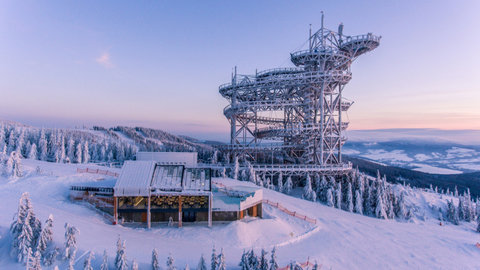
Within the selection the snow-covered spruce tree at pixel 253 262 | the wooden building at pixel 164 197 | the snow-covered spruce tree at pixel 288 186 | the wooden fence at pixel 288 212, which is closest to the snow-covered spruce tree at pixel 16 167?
the wooden building at pixel 164 197

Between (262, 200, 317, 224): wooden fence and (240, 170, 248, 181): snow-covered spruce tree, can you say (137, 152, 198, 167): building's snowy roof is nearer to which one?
(240, 170, 248, 181): snow-covered spruce tree

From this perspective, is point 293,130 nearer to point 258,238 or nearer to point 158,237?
point 258,238

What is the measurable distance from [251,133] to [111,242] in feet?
117

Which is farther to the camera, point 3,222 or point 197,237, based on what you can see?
point 197,237

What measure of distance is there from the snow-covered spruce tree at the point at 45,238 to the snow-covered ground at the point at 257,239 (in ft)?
1.48

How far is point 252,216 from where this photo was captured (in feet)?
77.7

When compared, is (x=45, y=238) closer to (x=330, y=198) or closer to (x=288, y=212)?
(x=288, y=212)

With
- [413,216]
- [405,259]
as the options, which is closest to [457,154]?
[413,216]

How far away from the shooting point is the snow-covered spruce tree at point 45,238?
12855 millimetres

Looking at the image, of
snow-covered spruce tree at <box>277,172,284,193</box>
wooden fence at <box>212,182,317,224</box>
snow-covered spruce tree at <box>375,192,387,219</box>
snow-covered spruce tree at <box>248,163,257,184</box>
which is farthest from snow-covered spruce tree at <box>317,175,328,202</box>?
wooden fence at <box>212,182,317,224</box>

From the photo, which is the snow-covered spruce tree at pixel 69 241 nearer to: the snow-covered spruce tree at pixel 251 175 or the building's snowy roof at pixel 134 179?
the building's snowy roof at pixel 134 179

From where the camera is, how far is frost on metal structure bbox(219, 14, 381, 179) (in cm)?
4081

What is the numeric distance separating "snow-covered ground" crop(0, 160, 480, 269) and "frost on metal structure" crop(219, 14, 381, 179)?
55.1 feet

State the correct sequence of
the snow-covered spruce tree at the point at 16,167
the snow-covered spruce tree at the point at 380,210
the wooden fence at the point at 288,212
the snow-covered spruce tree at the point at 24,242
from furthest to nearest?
1. the snow-covered spruce tree at the point at 380,210
2. the wooden fence at the point at 288,212
3. the snow-covered spruce tree at the point at 16,167
4. the snow-covered spruce tree at the point at 24,242
